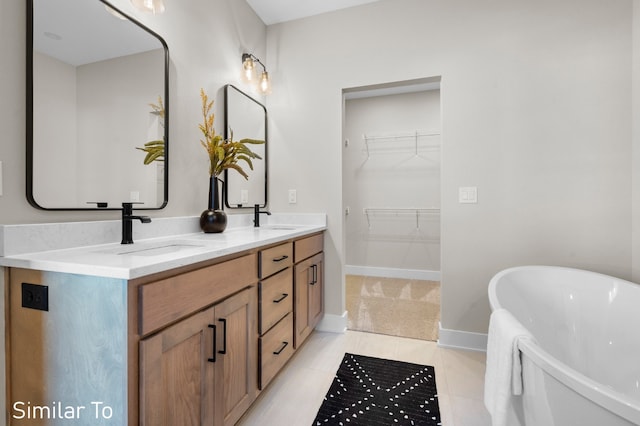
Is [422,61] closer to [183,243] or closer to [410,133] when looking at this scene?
[410,133]

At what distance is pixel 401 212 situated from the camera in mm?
4035

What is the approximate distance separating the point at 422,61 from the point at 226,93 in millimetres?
1467

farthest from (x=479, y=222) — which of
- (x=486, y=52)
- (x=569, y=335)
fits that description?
(x=486, y=52)

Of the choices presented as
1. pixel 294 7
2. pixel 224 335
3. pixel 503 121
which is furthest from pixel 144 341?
pixel 294 7

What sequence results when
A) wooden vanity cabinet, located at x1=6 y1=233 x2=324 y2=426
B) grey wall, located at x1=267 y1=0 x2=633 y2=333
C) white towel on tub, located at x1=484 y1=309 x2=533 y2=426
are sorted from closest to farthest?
wooden vanity cabinet, located at x1=6 y1=233 x2=324 y2=426 < white towel on tub, located at x1=484 y1=309 x2=533 y2=426 < grey wall, located at x1=267 y1=0 x2=633 y2=333

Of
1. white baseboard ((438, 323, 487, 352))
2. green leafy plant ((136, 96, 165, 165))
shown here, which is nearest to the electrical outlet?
green leafy plant ((136, 96, 165, 165))

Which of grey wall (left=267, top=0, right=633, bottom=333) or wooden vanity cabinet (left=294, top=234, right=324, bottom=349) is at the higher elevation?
grey wall (left=267, top=0, right=633, bottom=333)

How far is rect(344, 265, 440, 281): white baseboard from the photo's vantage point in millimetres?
Result: 3906

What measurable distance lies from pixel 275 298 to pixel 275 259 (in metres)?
0.21

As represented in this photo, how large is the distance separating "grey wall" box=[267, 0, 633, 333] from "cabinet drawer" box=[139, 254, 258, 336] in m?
1.30

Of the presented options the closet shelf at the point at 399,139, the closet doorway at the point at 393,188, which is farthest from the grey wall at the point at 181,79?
the closet shelf at the point at 399,139

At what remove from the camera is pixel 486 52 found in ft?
6.87

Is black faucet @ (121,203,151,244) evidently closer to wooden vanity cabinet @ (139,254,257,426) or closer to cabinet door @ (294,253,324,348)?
wooden vanity cabinet @ (139,254,257,426)

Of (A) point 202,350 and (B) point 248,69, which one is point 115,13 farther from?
(A) point 202,350
